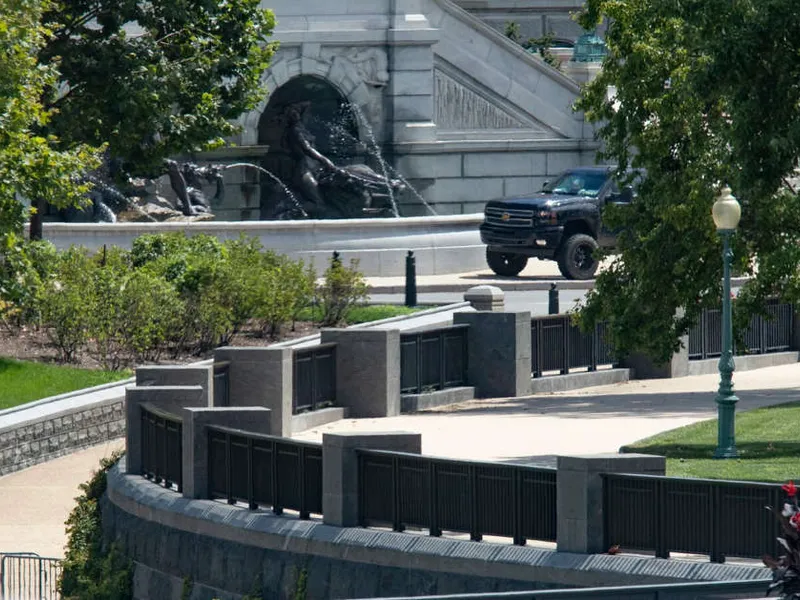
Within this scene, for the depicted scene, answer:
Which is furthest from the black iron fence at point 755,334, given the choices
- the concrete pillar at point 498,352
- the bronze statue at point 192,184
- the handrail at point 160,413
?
the bronze statue at point 192,184

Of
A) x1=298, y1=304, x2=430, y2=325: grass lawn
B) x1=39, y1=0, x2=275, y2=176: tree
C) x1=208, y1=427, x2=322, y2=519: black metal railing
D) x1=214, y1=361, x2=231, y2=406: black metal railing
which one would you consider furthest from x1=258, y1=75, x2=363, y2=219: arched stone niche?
x1=208, y1=427, x2=322, y2=519: black metal railing

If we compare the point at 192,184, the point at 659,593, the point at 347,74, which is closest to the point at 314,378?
the point at 659,593

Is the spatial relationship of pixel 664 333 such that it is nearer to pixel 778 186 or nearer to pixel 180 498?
pixel 778 186

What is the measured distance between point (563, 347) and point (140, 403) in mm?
10813

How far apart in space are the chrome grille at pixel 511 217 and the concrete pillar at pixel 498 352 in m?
10.8

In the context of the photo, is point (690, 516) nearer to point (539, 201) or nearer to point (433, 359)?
point (433, 359)

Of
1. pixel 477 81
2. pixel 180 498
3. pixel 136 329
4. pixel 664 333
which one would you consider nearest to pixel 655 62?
pixel 664 333

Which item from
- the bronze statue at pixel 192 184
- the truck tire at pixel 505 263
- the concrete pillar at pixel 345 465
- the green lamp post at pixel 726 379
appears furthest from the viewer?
the bronze statue at pixel 192 184

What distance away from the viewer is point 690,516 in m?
14.9

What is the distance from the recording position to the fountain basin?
3941 cm

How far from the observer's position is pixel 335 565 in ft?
55.1

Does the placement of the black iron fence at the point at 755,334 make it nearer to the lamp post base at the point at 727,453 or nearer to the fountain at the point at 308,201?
the fountain at the point at 308,201

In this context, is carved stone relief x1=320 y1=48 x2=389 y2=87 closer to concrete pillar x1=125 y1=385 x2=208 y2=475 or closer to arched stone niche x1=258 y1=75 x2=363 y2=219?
arched stone niche x1=258 y1=75 x2=363 y2=219

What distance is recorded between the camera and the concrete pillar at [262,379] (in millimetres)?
24500
